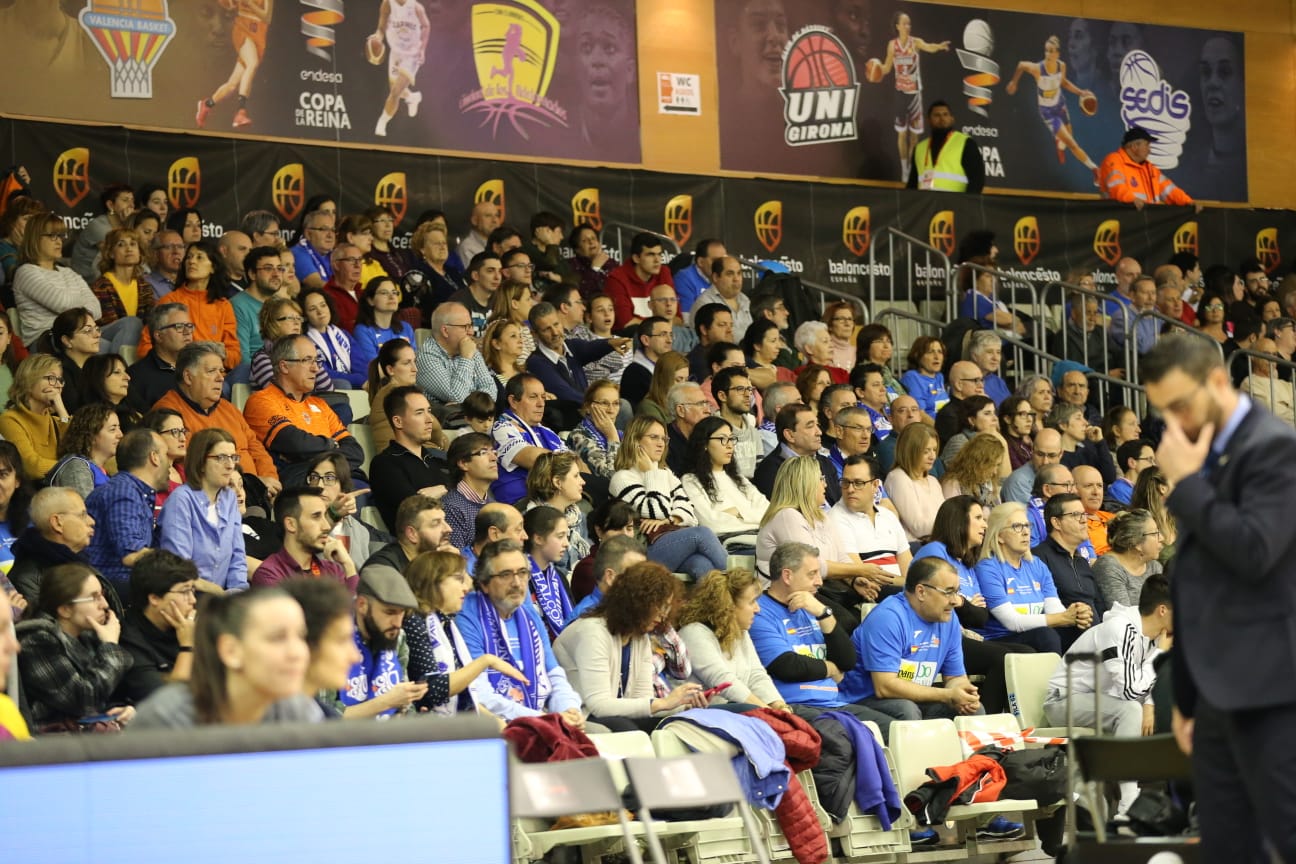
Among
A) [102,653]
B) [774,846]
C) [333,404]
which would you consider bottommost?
[774,846]

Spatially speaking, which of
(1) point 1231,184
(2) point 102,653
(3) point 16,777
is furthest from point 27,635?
(1) point 1231,184

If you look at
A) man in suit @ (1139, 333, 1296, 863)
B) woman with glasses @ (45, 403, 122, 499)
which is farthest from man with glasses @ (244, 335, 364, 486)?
man in suit @ (1139, 333, 1296, 863)

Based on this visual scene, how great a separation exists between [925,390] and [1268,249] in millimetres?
4977

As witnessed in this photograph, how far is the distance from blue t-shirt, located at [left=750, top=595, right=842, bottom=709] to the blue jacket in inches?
36.0

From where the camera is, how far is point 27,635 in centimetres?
550

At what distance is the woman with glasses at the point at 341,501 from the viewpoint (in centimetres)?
719

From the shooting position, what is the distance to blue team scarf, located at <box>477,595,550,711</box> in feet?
21.2

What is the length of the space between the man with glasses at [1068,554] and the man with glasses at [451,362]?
2.84 m

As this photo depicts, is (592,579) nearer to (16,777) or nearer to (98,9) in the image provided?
(16,777)

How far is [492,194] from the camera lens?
39.4ft

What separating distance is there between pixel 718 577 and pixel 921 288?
6.68 m

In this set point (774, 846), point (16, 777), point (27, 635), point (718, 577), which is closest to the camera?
point (16, 777)

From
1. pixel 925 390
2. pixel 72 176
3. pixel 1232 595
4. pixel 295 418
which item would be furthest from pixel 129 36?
pixel 1232 595

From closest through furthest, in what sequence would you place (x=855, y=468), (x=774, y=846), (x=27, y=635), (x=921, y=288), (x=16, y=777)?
(x=16, y=777), (x=27, y=635), (x=774, y=846), (x=855, y=468), (x=921, y=288)
